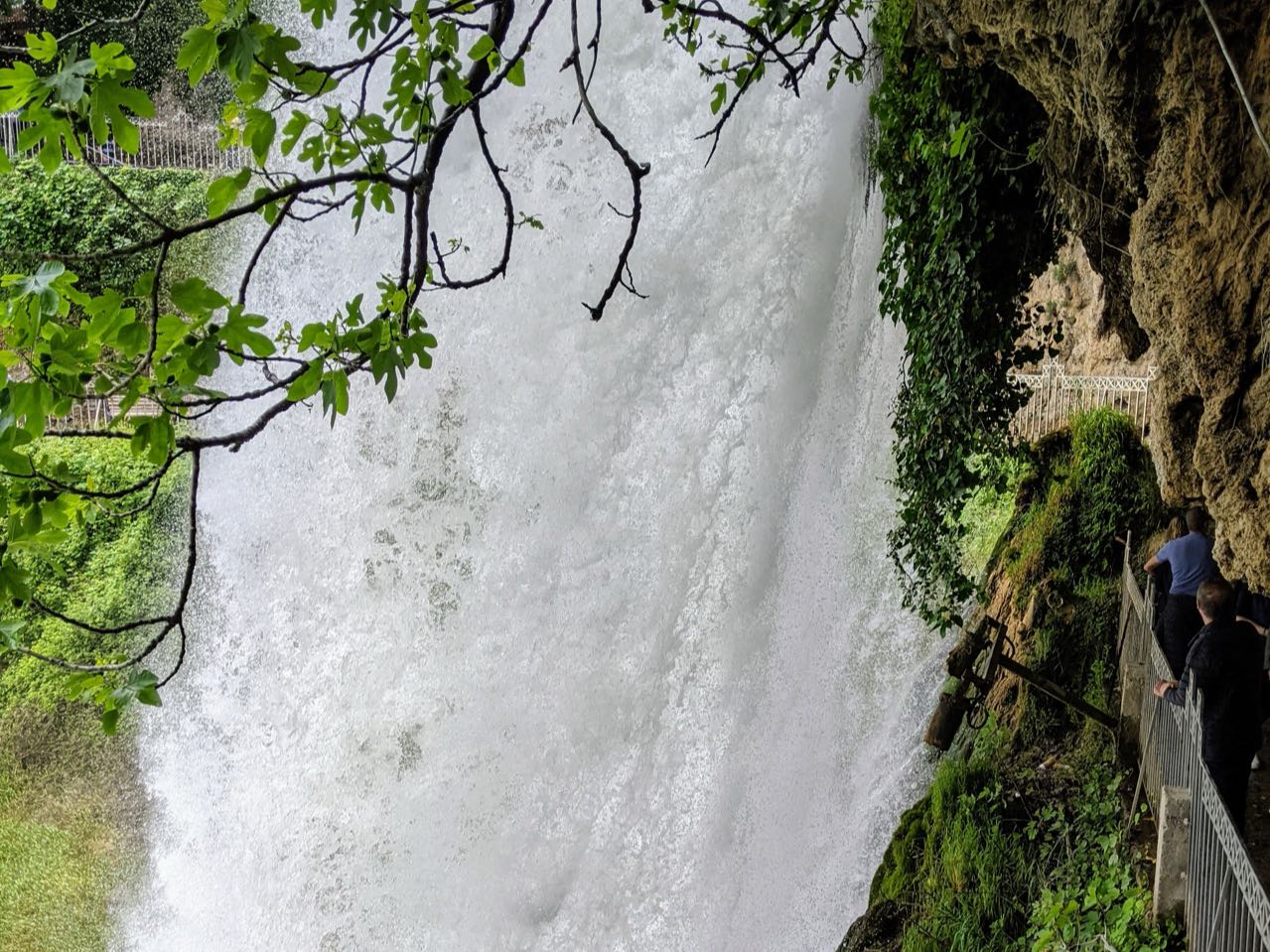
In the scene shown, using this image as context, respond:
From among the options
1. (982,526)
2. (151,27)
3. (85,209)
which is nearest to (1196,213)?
(982,526)

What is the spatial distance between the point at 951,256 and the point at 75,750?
433 inches

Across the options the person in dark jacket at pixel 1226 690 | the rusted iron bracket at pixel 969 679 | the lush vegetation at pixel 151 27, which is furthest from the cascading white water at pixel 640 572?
the lush vegetation at pixel 151 27

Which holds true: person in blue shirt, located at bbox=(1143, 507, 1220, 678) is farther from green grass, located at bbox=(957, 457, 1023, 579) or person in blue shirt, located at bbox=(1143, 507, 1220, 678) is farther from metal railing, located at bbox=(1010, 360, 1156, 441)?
metal railing, located at bbox=(1010, 360, 1156, 441)

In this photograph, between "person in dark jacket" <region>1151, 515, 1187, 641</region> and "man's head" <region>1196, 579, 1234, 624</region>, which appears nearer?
"man's head" <region>1196, 579, 1234, 624</region>

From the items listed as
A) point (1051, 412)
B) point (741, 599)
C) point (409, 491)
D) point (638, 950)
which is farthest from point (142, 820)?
point (1051, 412)

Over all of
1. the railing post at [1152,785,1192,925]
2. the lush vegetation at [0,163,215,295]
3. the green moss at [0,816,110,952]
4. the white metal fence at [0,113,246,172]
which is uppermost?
the white metal fence at [0,113,246,172]

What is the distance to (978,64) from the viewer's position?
16.4 ft

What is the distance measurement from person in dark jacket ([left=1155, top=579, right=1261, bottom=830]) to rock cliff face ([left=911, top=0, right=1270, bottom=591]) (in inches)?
57.4

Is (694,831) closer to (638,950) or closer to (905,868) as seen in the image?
(638,950)

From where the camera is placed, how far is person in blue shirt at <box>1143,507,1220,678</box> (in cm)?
619

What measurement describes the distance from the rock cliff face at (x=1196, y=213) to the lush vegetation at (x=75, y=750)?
32.5ft

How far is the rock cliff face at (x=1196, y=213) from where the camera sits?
10.0 feet

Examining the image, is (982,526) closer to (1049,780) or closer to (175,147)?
(1049,780)

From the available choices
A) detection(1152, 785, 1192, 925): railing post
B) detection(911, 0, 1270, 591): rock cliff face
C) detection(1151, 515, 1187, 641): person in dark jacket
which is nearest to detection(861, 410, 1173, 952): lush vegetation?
detection(1152, 785, 1192, 925): railing post
